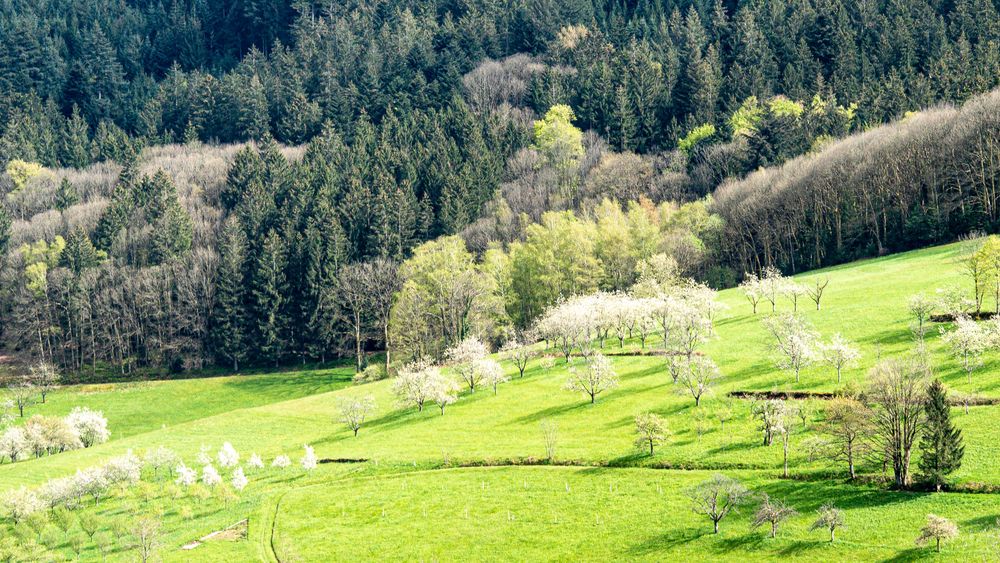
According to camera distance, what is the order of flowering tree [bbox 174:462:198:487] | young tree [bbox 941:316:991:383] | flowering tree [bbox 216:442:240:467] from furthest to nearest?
flowering tree [bbox 216:442:240:467] < flowering tree [bbox 174:462:198:487] < young tree [bbox 941:316:991:383]

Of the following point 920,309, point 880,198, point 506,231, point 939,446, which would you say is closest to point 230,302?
point 506,231

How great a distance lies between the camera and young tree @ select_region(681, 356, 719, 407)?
87.5 metres

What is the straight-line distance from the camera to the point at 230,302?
173 m

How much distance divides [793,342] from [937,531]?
1283 inches

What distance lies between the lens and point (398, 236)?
182500 mm

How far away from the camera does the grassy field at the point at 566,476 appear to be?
64.8 m

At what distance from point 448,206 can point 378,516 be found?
381 feet

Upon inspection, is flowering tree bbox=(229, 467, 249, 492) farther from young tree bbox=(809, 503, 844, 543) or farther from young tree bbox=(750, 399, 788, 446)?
young tree bbox=(809, 503, 844, 543)

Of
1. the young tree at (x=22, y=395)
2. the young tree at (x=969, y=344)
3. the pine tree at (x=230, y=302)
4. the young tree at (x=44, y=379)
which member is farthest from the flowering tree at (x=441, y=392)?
the young tree at (x=44, y=379)

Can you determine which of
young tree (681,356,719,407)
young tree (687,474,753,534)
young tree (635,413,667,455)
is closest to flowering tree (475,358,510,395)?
young tree (681,356,719,407)

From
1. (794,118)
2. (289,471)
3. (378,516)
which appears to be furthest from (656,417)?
(794,118)

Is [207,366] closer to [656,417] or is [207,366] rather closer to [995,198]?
[656,417]

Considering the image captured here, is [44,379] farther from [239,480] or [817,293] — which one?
[817,293]

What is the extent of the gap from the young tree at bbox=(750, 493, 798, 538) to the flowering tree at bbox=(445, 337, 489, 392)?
48.0 m
